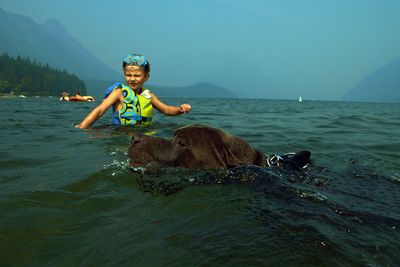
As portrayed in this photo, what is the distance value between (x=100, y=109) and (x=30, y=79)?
126m

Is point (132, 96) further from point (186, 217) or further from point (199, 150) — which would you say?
point (186, 217)

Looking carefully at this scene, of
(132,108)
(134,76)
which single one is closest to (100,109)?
(132,108)

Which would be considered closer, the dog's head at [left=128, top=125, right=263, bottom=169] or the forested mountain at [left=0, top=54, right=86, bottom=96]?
the dog's head at [left=128, top=125, right=263, bottom=169]

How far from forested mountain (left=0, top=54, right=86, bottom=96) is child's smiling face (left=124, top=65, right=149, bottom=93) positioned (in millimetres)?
111321

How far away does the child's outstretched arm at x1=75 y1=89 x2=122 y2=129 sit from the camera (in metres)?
8.25

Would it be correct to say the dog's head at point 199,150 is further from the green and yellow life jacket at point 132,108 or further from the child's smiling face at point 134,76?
the child's smiling face at point 134,76

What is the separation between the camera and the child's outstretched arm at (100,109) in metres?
8.25

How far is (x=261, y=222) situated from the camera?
104 inches

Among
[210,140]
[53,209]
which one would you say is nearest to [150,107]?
[210,140]

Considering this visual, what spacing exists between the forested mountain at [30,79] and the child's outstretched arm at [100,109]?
111364mm

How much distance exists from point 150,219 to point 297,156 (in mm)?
2435

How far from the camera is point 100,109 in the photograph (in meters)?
8.24

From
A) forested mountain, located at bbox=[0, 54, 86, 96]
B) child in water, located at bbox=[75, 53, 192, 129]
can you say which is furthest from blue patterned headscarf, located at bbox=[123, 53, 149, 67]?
forested mountain, located at bbox=[0, 54, 86, 96]

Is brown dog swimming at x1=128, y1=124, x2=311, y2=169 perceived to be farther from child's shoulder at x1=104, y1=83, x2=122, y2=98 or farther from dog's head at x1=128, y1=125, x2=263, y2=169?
child's shoulder at x1=104, y1=83, x2=122, y2=98
